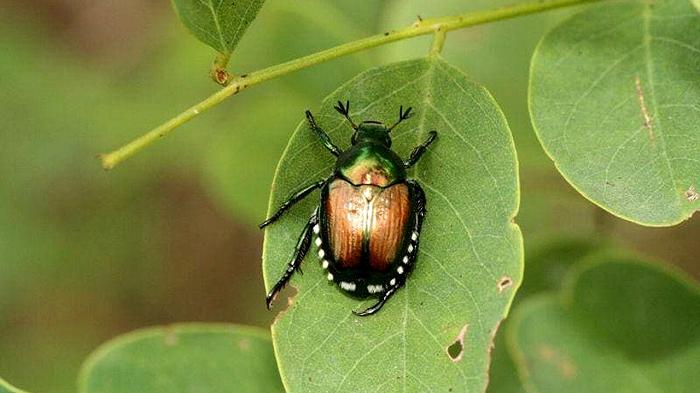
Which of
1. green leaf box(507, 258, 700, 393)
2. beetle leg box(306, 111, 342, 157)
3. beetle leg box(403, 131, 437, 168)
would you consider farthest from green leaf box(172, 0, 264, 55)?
green leaf box(507, 258, 700, 393)

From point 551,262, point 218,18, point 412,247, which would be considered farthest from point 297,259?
point 551,262

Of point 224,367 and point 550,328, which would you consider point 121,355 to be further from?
point 550,328

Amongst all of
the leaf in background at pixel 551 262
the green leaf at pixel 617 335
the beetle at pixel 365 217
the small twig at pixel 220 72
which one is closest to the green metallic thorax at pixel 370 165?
the beetle at pixel 365 217

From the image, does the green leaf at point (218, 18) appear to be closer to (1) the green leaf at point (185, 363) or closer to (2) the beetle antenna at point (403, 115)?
(2) the beetle antenna at point (403, 115)

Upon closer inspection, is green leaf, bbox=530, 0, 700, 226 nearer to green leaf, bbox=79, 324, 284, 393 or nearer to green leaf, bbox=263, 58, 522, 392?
green leaf, bbox=263, 58, 522, 392

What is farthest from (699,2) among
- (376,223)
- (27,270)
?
(27,270)
